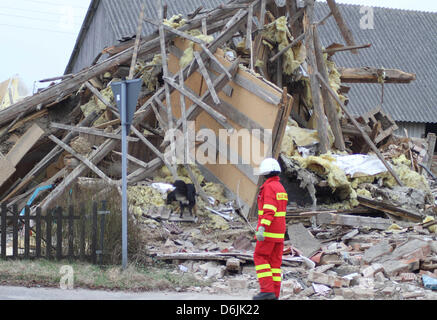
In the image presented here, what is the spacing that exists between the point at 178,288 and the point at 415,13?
32.4 metres

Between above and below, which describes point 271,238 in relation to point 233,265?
above

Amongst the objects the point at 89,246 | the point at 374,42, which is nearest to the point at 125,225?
the point at 89,246

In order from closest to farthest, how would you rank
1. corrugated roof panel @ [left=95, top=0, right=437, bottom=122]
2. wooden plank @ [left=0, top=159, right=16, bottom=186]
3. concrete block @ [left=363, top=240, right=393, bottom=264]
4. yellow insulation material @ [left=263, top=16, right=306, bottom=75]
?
concrete block @ [left=363, top=240, right=393, bottom=264] < wooden plank @ [left=0, top=159, right=16, bottom=186] < yellow insulation material @ [left=263, top=16, right=306, bottom=75] < corrugated roof panel @ [left=95, top=0, right=437, bottom=122]

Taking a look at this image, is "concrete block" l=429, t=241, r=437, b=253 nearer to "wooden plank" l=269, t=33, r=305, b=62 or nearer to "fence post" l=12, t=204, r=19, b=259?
"fence post" l=12, t=204, r=19, b=259

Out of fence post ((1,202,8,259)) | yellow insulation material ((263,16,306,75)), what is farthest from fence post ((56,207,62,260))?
yellow insulation material ((263,16,306,75))

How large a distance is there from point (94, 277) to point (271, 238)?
2458mm

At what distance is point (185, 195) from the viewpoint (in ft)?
36.2

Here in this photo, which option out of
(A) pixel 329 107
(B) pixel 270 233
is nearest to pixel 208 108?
(A) pixel 329 107

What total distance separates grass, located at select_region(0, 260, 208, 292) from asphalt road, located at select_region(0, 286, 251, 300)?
19 centimetres

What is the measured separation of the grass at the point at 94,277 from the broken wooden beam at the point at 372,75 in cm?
936

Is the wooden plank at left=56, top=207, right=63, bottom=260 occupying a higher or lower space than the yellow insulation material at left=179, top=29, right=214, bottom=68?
lower

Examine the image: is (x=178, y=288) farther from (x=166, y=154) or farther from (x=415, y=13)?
(x=415, y=13)

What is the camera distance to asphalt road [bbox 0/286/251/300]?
22.3ft

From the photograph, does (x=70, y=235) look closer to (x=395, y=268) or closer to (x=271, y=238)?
(x=271, y=238)
